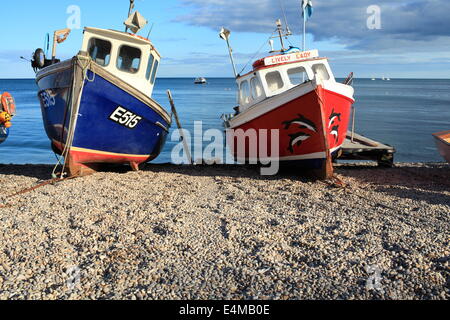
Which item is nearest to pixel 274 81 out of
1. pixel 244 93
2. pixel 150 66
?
pixel 244 93

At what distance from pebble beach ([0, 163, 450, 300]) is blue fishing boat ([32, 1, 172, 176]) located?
3.58 feet

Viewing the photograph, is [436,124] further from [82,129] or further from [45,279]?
[45,279]

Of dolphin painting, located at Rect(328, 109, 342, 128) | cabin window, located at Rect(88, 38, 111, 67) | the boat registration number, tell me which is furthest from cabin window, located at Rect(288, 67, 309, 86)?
cabin window, located at Rect(88, 38, 111, 67)

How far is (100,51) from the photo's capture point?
1009 cm

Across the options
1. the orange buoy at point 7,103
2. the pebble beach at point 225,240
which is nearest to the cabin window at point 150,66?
the pebble beach at point 225,240

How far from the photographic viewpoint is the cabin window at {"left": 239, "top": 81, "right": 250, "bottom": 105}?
11.2m

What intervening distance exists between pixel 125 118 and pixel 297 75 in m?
4.55

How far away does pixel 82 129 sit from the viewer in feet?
30.3

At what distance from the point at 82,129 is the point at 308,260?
6327mm

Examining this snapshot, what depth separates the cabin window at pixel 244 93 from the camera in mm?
11217

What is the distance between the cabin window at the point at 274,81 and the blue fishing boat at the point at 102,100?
3.00m

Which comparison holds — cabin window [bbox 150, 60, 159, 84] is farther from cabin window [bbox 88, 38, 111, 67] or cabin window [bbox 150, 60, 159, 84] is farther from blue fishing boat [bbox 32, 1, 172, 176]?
cabin window [bbox 88, 38, 111, 67]

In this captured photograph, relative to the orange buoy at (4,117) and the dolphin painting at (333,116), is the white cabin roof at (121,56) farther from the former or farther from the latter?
the dolphin painting at (333,116)

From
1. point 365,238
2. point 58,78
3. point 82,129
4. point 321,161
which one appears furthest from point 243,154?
point 365,238
